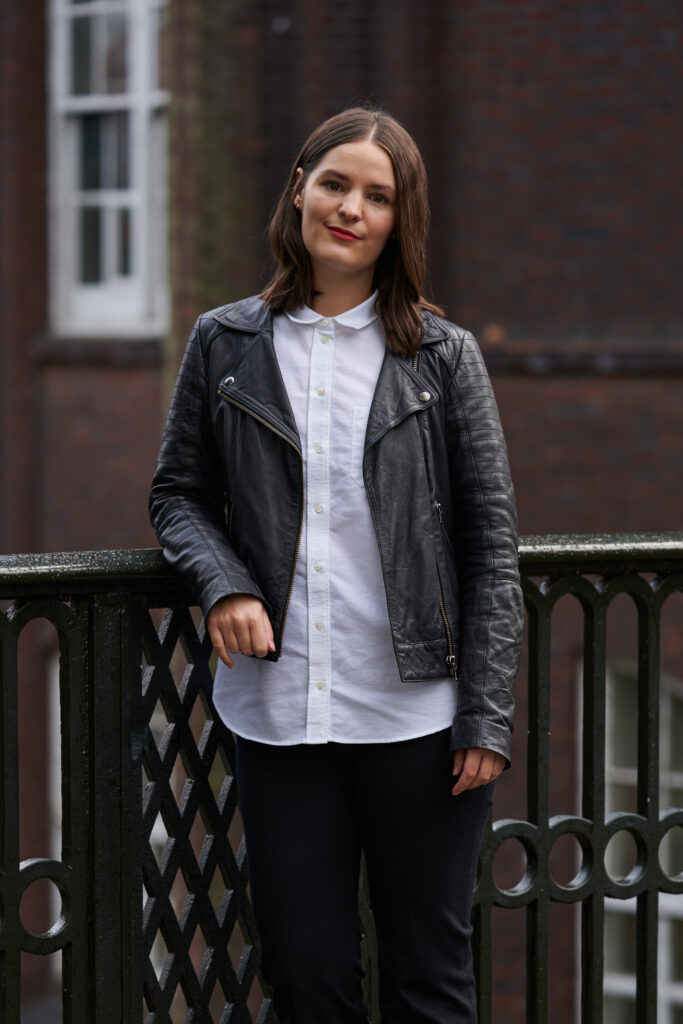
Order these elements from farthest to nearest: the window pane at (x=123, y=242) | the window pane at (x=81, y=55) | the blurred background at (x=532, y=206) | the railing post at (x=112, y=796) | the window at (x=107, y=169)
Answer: the window pane at (x=123, y=242) → the window pane at (x=81, y=55) → the window at (x=107, y=169) → the blurred background at (x=532, y=206) → the railing post at (x=112, y=796)

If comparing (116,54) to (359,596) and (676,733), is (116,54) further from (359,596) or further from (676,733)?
(359,596)

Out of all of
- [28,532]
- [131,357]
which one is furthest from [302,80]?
[28,532]

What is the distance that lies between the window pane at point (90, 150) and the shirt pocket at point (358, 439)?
922cm

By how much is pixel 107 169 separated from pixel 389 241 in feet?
29.6

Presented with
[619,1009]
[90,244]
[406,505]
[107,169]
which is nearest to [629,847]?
[619,1009]

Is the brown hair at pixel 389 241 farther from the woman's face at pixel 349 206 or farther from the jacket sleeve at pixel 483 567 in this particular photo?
the jacket sleeve at pixel 483 567

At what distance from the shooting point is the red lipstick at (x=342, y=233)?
8.86 ft

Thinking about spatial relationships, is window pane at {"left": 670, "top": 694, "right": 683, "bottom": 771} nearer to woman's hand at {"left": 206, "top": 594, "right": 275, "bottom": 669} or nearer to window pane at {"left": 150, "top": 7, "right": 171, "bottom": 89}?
window pane at {"left": 150, "top": 7, "right": 171, "bottom": 89}

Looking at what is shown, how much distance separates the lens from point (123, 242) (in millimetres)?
11445

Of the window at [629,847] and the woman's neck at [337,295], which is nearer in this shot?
the woman's neck at [337,295]

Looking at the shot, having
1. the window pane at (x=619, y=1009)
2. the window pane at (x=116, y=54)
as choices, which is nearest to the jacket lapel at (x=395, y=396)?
the window pane at (x=619, y=1009)

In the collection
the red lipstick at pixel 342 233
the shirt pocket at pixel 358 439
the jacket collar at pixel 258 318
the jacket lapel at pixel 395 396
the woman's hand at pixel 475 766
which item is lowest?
the woman's hand at pixel 475 766

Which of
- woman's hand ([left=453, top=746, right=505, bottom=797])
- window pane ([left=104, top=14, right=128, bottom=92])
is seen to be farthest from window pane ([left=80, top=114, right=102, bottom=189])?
woman's hand ([left=453, top=746, right=505, bottom=797])

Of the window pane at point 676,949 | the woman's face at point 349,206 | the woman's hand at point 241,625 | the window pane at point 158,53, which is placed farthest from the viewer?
the window pane at point 158,53
